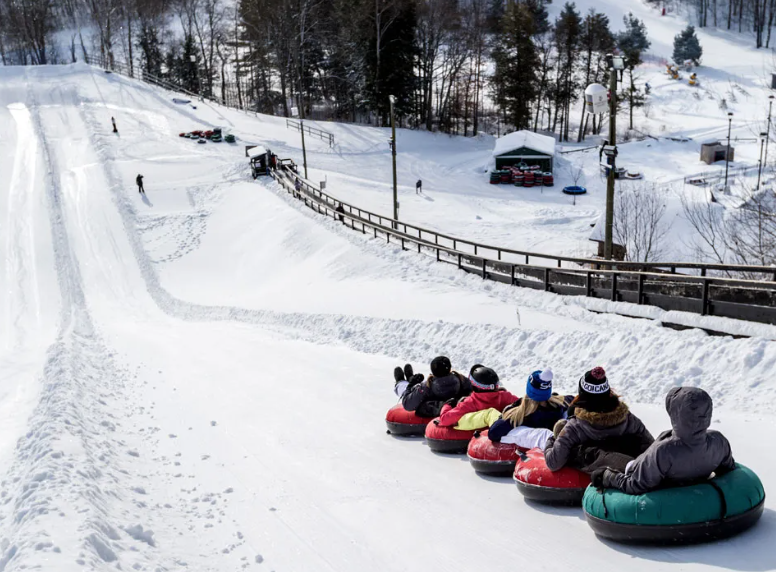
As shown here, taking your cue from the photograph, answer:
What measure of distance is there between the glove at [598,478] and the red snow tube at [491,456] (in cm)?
148

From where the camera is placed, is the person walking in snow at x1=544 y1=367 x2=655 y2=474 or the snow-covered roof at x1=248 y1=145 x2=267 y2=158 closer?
the person walking in snow at x1=544 y1=367 x2=655 y2=474

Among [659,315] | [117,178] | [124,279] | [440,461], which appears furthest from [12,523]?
[117,178]

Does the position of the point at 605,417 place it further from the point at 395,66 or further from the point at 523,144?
the point at 395,66

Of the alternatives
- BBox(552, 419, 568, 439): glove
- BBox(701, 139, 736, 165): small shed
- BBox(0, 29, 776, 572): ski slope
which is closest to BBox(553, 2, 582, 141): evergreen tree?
BBox(701, 139, 736, 165): small shed

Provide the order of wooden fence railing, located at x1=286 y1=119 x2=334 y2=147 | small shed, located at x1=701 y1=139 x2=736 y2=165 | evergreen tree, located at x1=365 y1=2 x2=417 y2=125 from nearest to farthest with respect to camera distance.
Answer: wooden fence railing, located at x1=286 y1=119 x2=334 y2=147 → small shed, located at x1=701 y1=139 x2=736 y2=165 → evergreen tree, located at x1=365 y1=2 x2=417 y2=125

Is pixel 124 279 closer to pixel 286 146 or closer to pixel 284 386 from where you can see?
pixel 284 386

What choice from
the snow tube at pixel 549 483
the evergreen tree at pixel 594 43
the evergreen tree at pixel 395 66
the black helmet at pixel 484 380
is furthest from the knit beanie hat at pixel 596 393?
the evergreen tree at pixel 594 43

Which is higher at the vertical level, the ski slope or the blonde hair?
the blonde hair

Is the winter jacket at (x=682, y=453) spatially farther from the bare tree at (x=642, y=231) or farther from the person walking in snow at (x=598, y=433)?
the bare tree at (x=642, y=231)

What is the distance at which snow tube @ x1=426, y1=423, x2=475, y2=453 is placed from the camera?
29.1 feet

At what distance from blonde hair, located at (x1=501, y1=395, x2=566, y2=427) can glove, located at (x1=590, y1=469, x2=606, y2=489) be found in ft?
4.80

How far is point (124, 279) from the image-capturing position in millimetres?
28109

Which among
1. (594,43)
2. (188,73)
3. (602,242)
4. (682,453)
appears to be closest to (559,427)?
(682,453)

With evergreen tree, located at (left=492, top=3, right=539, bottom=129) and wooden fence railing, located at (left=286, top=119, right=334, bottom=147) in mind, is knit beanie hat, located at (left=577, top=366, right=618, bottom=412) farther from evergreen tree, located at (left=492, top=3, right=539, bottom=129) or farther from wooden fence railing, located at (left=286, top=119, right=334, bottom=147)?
evergreen tree, located at (left=492, top=3, right=539, bottom=129)
